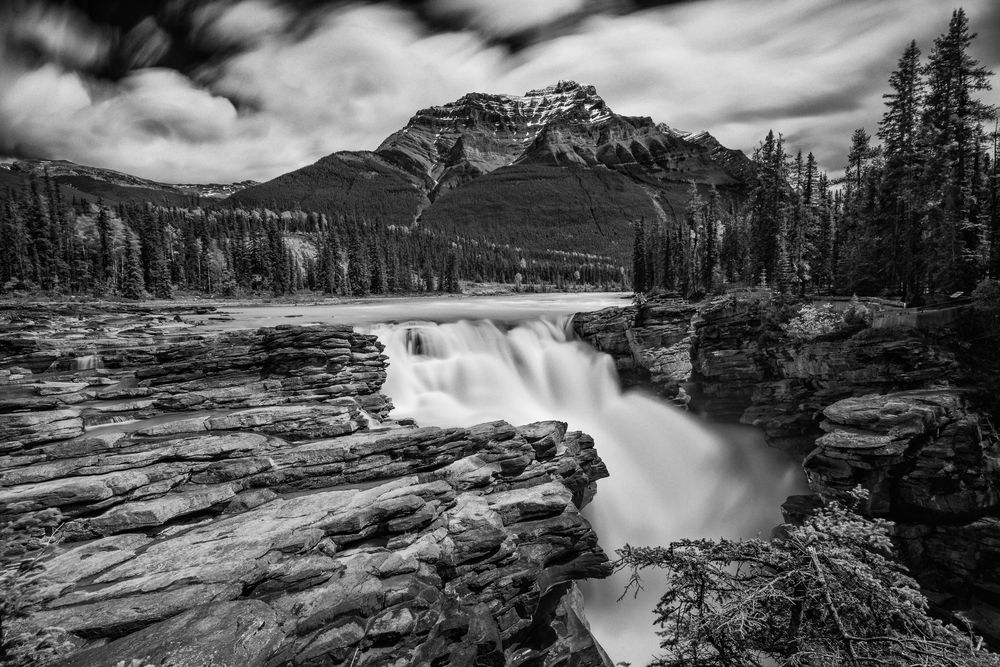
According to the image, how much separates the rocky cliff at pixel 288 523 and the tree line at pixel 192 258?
88206 mm

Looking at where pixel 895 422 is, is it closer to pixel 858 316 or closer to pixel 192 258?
pixel 858 316

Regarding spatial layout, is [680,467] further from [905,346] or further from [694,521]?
[905,346]

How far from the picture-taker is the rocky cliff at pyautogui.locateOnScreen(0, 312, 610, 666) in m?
8.34

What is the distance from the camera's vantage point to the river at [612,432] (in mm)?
19703

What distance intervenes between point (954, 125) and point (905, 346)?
14.8 metres

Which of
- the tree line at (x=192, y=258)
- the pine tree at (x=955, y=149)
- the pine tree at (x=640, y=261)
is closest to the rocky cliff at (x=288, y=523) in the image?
the pine tree at (x=955, y=149)

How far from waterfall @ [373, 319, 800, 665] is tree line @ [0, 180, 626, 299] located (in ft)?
265

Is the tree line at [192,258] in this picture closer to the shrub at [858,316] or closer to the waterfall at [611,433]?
the waterfall at [611,433]

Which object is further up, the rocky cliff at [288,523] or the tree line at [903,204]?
the tree line at [903,204]

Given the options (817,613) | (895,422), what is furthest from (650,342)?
(817,613)

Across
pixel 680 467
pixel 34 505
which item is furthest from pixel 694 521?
pixel 34 505

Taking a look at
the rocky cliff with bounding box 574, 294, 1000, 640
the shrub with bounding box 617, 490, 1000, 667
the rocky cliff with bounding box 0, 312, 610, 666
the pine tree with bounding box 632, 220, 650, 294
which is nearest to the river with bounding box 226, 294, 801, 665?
the rocky cliff with bounding box 574, 294, 1000, 640

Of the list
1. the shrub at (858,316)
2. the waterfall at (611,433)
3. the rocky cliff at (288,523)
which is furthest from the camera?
the shrub at (858,316)

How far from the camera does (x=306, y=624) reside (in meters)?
8.48
